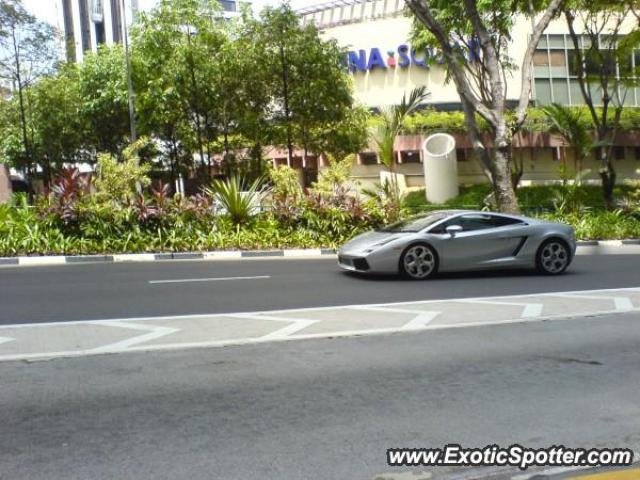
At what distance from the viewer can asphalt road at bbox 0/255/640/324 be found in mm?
9930

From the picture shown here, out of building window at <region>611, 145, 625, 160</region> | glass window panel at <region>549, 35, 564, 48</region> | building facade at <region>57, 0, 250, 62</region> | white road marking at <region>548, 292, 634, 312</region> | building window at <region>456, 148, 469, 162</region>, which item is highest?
building facade at <region>57, 0, 250, 62</region>

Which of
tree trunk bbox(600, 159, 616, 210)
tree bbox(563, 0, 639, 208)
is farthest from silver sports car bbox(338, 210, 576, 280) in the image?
tree trunk bbox(600, 159, 616, 210)

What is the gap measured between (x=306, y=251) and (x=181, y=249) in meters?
3.05

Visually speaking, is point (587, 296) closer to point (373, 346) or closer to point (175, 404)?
point (373, 346)

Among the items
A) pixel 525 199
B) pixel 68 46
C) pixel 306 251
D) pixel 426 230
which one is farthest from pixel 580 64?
pixel 68 46

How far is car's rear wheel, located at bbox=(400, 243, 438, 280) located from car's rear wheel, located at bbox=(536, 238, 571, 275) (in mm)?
2204

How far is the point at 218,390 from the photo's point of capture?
5.86 m

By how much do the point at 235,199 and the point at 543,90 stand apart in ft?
84.0

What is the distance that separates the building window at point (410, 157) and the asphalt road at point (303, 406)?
3224 centimetres

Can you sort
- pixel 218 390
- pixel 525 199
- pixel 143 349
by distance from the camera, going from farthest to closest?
pixel 525 199, pixel 143 349, pixel 218 390

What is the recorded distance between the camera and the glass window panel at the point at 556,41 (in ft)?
127

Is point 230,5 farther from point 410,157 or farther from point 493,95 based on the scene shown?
point 493,95

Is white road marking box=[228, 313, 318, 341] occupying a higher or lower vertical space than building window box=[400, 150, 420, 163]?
lower

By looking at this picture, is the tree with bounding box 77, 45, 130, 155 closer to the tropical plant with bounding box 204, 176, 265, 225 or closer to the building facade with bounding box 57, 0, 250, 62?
the tropical plant with bounding box 204, 176, 265, 225
